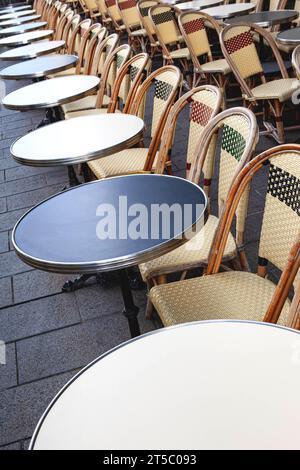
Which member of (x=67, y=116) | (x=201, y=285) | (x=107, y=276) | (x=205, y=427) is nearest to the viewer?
(x=205, y=427)

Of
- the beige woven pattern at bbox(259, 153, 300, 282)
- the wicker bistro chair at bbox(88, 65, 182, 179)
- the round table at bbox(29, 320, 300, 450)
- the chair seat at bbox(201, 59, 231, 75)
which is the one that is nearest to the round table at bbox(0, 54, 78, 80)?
the chair seat at bbox(201, 59, 231, 75)

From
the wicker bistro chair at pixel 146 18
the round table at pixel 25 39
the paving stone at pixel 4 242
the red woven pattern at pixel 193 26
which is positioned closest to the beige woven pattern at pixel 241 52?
the red woven pattern at pixel 193 26

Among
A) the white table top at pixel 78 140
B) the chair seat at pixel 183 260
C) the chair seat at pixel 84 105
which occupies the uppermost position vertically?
the white table top at pixel 78 140

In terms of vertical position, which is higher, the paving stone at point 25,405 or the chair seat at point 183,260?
the chair seat at point 183,260

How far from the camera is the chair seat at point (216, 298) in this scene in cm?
166

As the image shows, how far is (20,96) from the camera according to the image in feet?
12.2

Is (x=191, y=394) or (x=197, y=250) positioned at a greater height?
(x=191, y=394)

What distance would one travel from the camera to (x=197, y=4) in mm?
6125

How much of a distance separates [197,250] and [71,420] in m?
1.11

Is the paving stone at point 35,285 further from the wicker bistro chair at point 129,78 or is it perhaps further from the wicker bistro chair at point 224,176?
the wicker bistro chair at point 129,78

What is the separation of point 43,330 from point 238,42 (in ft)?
8.01

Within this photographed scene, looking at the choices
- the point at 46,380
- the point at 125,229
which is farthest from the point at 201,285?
the point at 46,380

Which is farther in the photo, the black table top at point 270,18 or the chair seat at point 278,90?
the black table top at point 270,18

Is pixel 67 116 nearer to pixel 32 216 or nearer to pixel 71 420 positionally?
pixel 32 216
